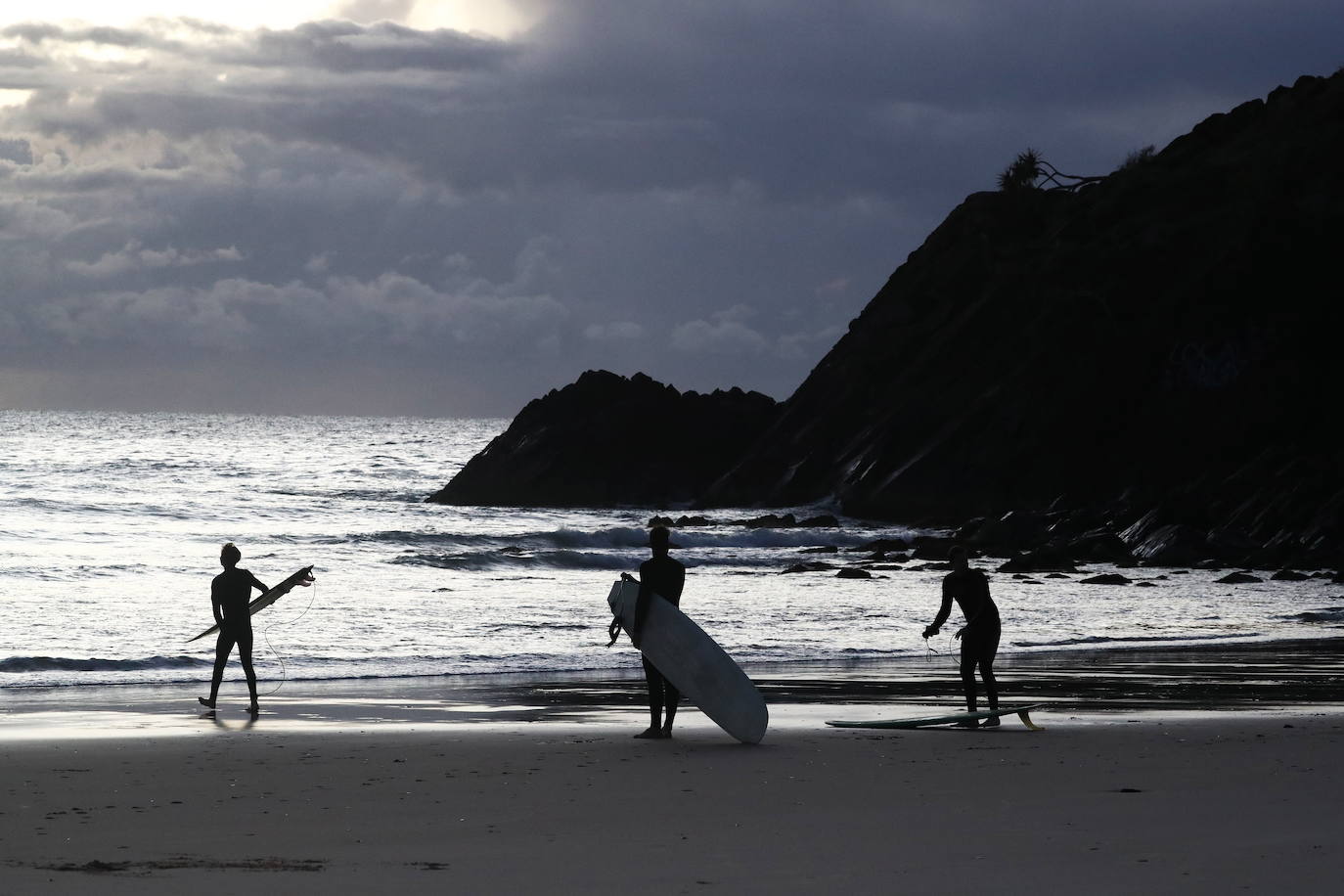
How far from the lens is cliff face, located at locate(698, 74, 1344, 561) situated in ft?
173

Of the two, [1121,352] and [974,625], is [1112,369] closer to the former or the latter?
[1121,352]

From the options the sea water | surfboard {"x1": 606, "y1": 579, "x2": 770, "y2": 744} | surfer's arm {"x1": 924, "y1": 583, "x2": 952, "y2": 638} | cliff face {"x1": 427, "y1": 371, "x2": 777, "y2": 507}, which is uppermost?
cliff face {"x1": 427, "y1": 371, "x2": 777, "y2": 507}

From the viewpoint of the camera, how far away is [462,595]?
30.8 m

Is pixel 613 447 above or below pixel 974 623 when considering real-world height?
above

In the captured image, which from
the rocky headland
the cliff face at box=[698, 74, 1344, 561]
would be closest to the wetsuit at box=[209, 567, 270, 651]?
the rocky headland

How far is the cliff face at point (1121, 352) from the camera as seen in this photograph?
52750 mm

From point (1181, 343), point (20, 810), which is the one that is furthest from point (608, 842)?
point (1181, 343)

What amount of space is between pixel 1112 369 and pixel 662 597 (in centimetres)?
4801

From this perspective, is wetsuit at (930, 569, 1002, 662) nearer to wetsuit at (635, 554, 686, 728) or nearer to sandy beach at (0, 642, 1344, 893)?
sandy beach at (0, 642, 1344, 893)

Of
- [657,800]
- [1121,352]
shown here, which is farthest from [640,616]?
[1121,352]

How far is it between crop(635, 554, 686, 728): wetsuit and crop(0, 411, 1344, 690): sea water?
6.91 metres

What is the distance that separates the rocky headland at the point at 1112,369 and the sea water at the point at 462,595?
3845 millimetres

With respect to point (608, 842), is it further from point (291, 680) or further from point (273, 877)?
point (291, 680)

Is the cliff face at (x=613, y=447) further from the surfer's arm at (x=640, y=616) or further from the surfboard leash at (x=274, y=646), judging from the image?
the surfer's arm at (x=640, y=616)
